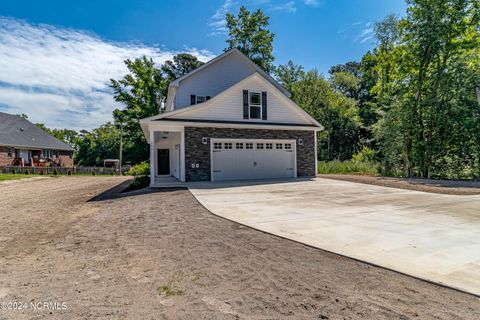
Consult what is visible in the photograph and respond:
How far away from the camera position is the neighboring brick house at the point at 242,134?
45.4 ft

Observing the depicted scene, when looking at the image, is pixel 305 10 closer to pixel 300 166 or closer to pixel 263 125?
pixel 263 125

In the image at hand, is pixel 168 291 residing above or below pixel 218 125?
below

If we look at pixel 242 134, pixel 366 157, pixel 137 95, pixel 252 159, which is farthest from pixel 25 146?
pixel 366 157

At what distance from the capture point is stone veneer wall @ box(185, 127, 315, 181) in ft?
45.5

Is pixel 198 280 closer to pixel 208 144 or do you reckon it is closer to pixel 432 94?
pixel 208 144

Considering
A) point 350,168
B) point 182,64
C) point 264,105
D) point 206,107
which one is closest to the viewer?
Result: point 206,107

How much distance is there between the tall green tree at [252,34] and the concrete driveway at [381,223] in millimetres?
25864

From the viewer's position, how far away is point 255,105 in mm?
15445

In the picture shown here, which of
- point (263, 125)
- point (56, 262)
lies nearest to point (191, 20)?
point (263, 125)

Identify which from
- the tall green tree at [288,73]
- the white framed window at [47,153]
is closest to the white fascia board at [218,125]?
the tall green tree at [288,73]

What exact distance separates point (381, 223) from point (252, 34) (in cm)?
3116

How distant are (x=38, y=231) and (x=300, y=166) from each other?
13.0 metres

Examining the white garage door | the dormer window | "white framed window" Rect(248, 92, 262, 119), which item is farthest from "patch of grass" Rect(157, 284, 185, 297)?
the dormer window

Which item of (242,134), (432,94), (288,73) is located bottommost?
(242,134)
